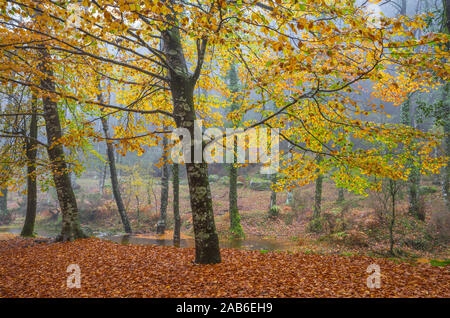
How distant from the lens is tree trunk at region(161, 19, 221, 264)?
5551 millimetres

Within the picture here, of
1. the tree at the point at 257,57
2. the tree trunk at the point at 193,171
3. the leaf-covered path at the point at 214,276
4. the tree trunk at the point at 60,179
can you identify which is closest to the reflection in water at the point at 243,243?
the tree trunk at the point at 60,179

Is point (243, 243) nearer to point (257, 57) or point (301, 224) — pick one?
point (301, 224)

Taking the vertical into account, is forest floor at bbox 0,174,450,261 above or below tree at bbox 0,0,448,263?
below

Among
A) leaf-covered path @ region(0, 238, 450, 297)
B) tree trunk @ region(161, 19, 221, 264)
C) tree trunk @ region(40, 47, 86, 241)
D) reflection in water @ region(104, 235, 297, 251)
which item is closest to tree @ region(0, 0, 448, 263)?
tree trunk @ region(161, 19, 221, 264)

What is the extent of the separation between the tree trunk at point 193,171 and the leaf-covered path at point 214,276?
41 centimetres

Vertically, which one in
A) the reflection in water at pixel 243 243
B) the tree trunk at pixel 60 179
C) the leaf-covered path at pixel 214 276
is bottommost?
the reflection in water at pixel 243 243

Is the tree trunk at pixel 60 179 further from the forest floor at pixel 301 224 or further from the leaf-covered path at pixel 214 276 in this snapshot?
the forest floor at pixel 301 224

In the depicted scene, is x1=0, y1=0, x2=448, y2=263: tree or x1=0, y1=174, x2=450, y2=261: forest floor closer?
x1=0, y1=0, x2=448, y2=263: tree

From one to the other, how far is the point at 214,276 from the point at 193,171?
7.01 feet

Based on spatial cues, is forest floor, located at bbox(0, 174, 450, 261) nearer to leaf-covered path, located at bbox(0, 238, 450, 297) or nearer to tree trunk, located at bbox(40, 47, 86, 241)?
leaf-covered path, located at bbox(0, 238, 450, 297)

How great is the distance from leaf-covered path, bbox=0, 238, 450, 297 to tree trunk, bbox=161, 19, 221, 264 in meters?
0.41

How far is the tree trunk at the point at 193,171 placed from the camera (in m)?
5.55

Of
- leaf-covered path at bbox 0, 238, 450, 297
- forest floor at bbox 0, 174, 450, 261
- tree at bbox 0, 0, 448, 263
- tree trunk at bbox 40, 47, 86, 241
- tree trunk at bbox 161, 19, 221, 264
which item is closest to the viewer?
tree at bbox 0, 0, 448, 263
